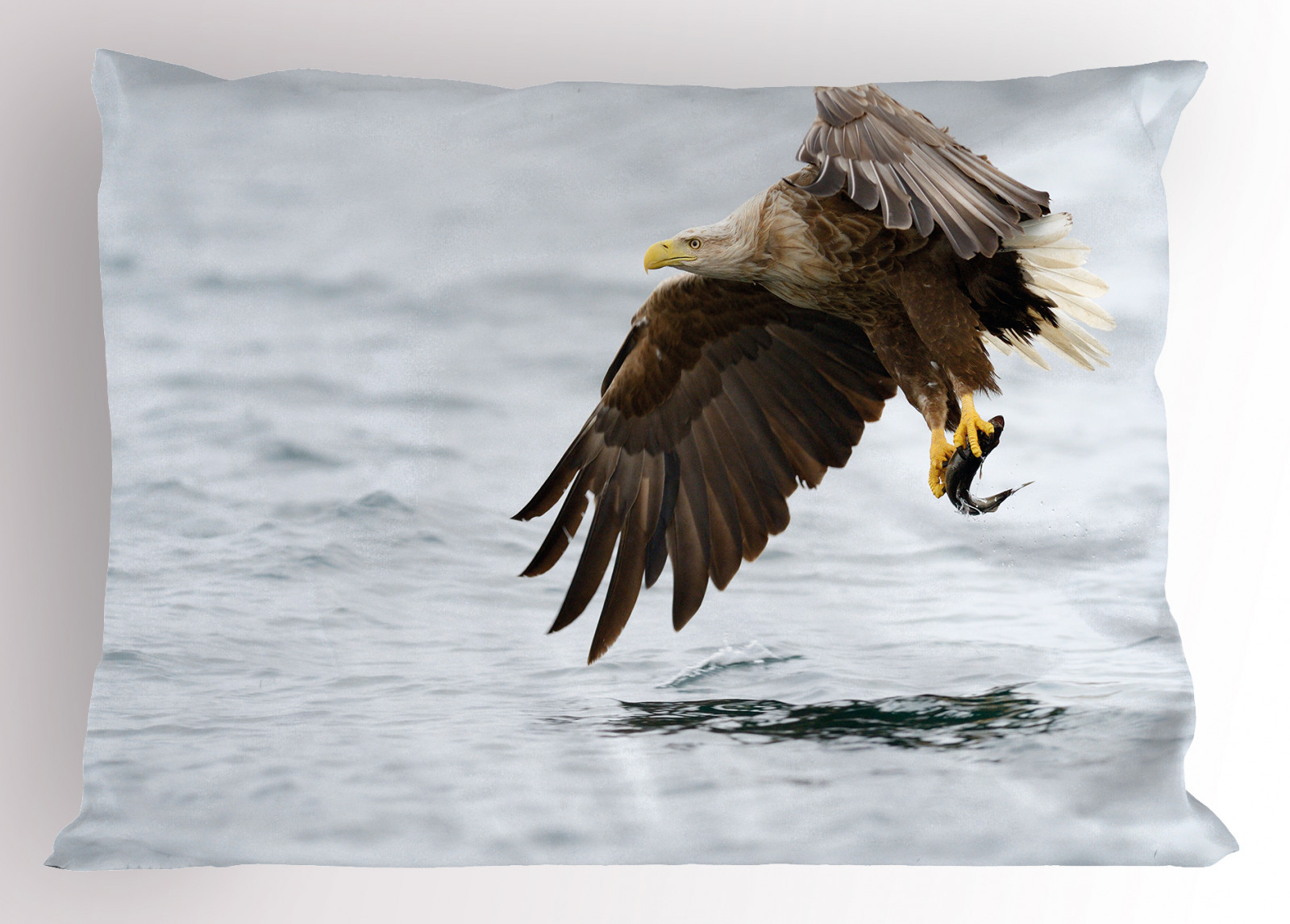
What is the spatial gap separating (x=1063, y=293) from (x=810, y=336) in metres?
0.41

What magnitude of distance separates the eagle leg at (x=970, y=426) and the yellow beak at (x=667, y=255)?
0.49 m

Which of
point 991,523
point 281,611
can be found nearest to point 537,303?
point 281,611

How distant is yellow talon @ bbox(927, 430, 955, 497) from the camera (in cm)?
175

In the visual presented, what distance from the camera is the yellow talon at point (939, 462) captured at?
1.75 meters

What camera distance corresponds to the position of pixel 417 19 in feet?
6.39

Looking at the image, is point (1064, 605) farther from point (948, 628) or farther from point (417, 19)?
point (417, 19)

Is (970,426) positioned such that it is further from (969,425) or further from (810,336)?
(810,336)

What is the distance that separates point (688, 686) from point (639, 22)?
1.16m

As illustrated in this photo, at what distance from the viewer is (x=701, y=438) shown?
1954 millimetres

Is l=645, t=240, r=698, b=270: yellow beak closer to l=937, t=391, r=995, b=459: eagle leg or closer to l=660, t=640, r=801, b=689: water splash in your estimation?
l=937, t=391, r=995, b=459: eagle leg

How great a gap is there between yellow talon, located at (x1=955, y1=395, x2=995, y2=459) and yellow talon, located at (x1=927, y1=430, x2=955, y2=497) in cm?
2

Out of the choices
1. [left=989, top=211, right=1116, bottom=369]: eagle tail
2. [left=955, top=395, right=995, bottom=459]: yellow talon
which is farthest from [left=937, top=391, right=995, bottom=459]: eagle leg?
[left=989, top=211, right=1116, bottom=369]: eagle tail

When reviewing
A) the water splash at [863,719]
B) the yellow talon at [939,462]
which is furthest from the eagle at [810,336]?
the water splash at [863,719]

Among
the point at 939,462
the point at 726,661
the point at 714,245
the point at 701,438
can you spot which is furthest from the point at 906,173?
the point at 726,661
